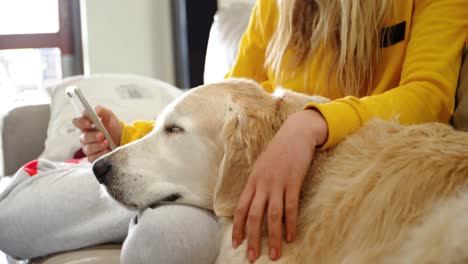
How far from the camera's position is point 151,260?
82 cm

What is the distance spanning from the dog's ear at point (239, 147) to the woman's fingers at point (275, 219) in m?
0.11

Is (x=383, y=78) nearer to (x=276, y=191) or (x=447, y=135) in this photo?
(x=447, y=135)

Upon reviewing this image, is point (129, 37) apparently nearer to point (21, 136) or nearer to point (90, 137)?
point (21, 136)

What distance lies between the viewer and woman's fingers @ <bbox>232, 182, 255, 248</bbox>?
2.79ft

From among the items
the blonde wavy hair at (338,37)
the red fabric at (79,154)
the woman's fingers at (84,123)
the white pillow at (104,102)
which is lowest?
the red fabric at (79,154)

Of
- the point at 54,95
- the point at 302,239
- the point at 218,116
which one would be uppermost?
the point at 218,116

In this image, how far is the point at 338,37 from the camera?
1221 mm

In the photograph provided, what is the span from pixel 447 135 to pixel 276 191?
28cm

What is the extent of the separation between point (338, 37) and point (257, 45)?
278mm

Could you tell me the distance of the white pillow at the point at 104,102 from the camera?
6.39ft

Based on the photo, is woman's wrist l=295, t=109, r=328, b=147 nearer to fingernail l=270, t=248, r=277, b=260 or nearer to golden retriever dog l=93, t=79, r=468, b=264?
golden retriever dog l=93, t=79, r=468, b=264

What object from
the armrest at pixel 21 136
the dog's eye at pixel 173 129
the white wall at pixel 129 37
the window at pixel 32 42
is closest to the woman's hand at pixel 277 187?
the dog's eye at pixel 173 129

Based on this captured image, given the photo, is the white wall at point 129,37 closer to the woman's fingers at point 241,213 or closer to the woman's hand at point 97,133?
the woman's hand at point 97,133

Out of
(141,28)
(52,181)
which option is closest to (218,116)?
(52,181)
